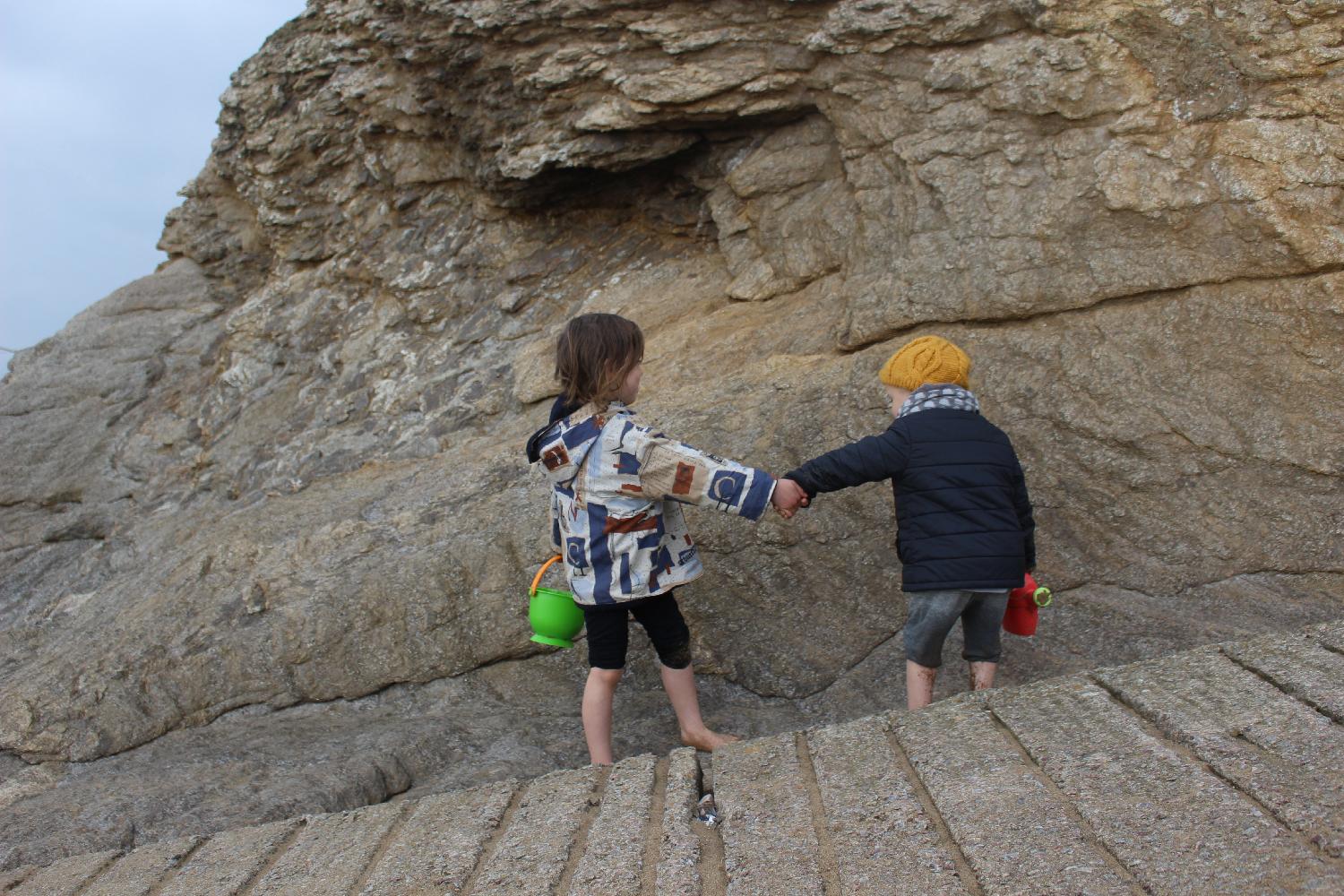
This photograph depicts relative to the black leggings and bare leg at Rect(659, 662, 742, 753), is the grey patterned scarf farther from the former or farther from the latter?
bare leg at Rect(659, 662, 742, 753)

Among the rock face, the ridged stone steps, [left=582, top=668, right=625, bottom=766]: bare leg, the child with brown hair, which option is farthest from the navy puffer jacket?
[left=582, top=668, right=625, bottom=766]: bare leg

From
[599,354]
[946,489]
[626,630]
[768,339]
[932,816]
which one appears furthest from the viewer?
[768,339]

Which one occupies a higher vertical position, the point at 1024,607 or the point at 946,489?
the point at 946,489

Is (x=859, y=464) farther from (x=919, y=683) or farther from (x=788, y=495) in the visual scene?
(x=919, y=683)

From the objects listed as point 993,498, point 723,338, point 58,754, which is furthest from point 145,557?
point 993,498

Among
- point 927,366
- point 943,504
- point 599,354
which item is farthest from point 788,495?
point 599,354

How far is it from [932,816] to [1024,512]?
4.19 feet

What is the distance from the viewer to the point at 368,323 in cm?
596

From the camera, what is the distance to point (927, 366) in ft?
10.5

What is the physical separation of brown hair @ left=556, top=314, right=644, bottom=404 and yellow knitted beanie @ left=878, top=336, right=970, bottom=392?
80cm

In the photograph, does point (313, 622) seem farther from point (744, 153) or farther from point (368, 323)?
point (744, 153)

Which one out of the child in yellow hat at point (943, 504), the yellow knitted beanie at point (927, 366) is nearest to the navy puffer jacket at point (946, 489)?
the child in yellow hat at point (943, 504)

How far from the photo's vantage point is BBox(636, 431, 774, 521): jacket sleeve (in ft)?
10.2

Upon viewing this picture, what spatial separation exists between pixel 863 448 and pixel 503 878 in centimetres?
156
